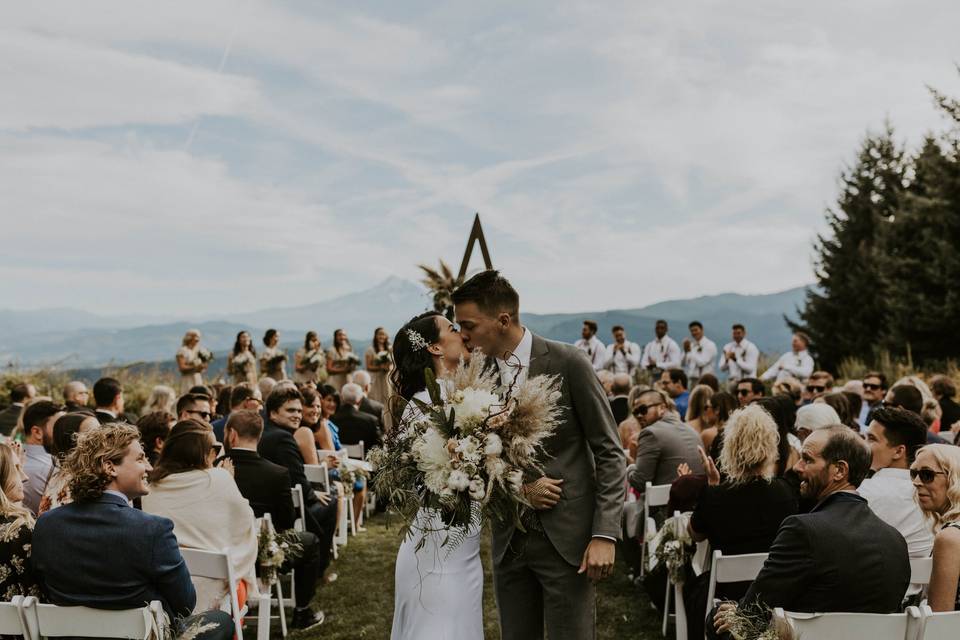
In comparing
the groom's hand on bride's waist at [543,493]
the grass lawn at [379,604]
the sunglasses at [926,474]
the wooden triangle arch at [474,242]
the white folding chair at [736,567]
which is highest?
the wooden triangle arch at [474,242]

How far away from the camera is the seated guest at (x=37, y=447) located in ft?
18.9

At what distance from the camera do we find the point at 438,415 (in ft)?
9.45

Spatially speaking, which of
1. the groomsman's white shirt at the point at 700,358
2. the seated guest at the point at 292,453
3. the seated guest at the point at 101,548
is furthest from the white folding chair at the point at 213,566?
the groomsman's white shirt at the point at 700,358

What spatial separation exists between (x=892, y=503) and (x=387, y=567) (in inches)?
199

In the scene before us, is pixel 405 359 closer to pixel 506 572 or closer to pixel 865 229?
pixel 506 572

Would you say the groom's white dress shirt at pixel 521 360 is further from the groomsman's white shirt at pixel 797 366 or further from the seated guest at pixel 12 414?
the groomsman's white shirt at pixel 797 366

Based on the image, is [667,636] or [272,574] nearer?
[272,574]

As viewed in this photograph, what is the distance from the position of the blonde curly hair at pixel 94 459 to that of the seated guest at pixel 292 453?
9.29 ft

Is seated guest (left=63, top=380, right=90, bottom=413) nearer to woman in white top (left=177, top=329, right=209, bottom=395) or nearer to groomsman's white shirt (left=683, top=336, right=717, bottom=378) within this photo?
woman in white top (left=177, top=329, right=209, bottom=395)

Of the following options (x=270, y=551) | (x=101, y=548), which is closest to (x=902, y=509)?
(x=270, y=551)

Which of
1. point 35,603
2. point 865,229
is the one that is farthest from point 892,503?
point 865,229

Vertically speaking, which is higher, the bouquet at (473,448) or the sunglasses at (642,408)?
the bouquet at (473,448)

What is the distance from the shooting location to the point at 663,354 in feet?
54.7

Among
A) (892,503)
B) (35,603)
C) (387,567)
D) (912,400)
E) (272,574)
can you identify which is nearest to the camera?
(35,603)
